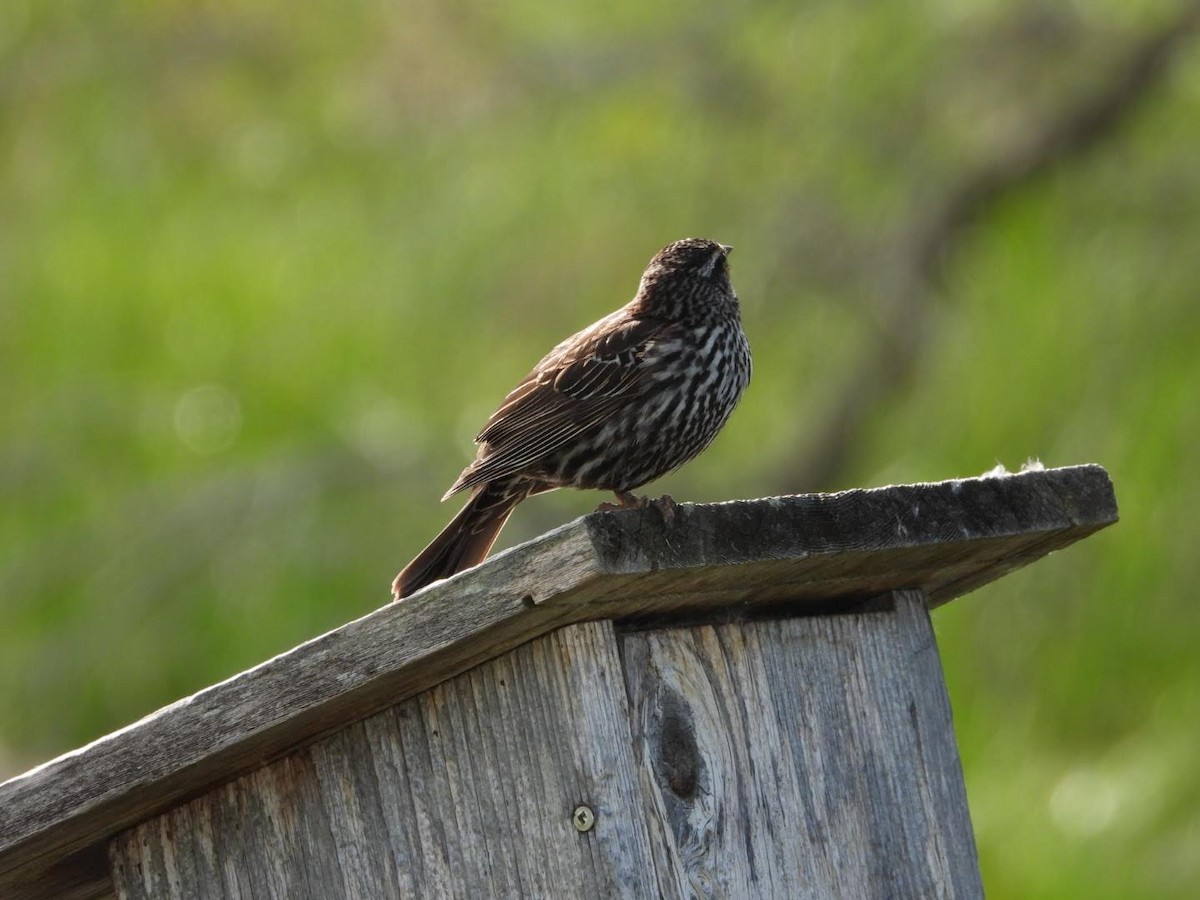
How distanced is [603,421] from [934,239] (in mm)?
4305

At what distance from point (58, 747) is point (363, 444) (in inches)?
67.1

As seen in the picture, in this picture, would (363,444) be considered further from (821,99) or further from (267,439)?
(821,99)

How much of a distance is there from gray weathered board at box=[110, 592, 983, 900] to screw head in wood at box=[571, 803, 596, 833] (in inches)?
0.5

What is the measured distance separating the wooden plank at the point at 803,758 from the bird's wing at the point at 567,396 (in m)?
1.23

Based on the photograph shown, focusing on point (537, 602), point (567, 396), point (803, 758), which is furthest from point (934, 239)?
point (537, 602)

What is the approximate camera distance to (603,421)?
4.12 metres

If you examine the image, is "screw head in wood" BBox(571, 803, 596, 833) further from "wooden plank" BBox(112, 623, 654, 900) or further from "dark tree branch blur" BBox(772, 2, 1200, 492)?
"dark tree branch blur" BBox(772, 2, 1200, 492)

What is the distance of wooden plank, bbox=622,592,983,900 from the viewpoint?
2619 millimetres

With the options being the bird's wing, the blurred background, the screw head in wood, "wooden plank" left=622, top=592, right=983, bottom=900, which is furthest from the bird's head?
the blurred background

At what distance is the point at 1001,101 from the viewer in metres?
7.94

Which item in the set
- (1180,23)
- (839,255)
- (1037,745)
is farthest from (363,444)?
(1180,23)

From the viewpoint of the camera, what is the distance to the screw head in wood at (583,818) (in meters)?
2.53

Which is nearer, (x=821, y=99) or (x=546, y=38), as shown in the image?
(x=821, y=99)

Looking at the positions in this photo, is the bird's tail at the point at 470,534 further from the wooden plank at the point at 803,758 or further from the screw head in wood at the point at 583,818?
the screw head in wood at the point at 583,818
